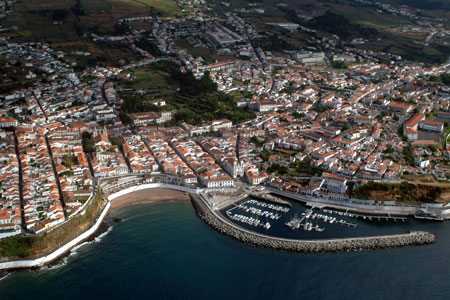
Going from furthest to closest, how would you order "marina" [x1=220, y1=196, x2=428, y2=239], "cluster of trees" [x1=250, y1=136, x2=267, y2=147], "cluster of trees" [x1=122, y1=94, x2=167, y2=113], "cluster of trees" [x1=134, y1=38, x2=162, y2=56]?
1. "cluster of trees" [x1=134, y1=38, x2=162, y2=56]
2. "cluster of trees" [x1=122, y1=94, x2=167, y2=113]
3. "cluster of trees" [x1=250, y1=136, x2=267, y2=147]
4. "marina" [x1=220, y1=196, x2=428, y2=239]

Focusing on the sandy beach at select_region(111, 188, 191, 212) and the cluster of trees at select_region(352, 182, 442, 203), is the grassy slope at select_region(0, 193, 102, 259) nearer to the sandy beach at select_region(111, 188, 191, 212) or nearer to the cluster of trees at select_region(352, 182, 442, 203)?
the sandy beach at select_region(111, 188, 191, 212)

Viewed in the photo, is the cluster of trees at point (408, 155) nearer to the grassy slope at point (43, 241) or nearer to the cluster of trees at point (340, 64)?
the grassy slope at point (43, 241)

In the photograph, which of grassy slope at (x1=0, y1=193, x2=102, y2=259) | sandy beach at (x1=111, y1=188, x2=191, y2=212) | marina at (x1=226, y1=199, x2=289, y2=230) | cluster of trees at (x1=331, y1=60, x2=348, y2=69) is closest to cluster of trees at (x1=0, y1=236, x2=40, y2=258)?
grassy slope at (x1=0, y1=193, x2=102, y2=259)

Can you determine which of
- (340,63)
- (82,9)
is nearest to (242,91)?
(340,63)

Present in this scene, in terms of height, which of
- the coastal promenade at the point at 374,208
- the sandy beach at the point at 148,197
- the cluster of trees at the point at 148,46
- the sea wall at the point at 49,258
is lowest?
the sandy beach at the point at 148,197

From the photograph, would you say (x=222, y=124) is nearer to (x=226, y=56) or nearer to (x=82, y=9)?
(x=226, y=56)

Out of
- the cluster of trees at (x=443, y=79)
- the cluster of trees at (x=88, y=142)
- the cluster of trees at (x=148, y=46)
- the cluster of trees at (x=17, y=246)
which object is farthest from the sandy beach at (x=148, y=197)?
the cluster of trees at (x=443, y=79)
